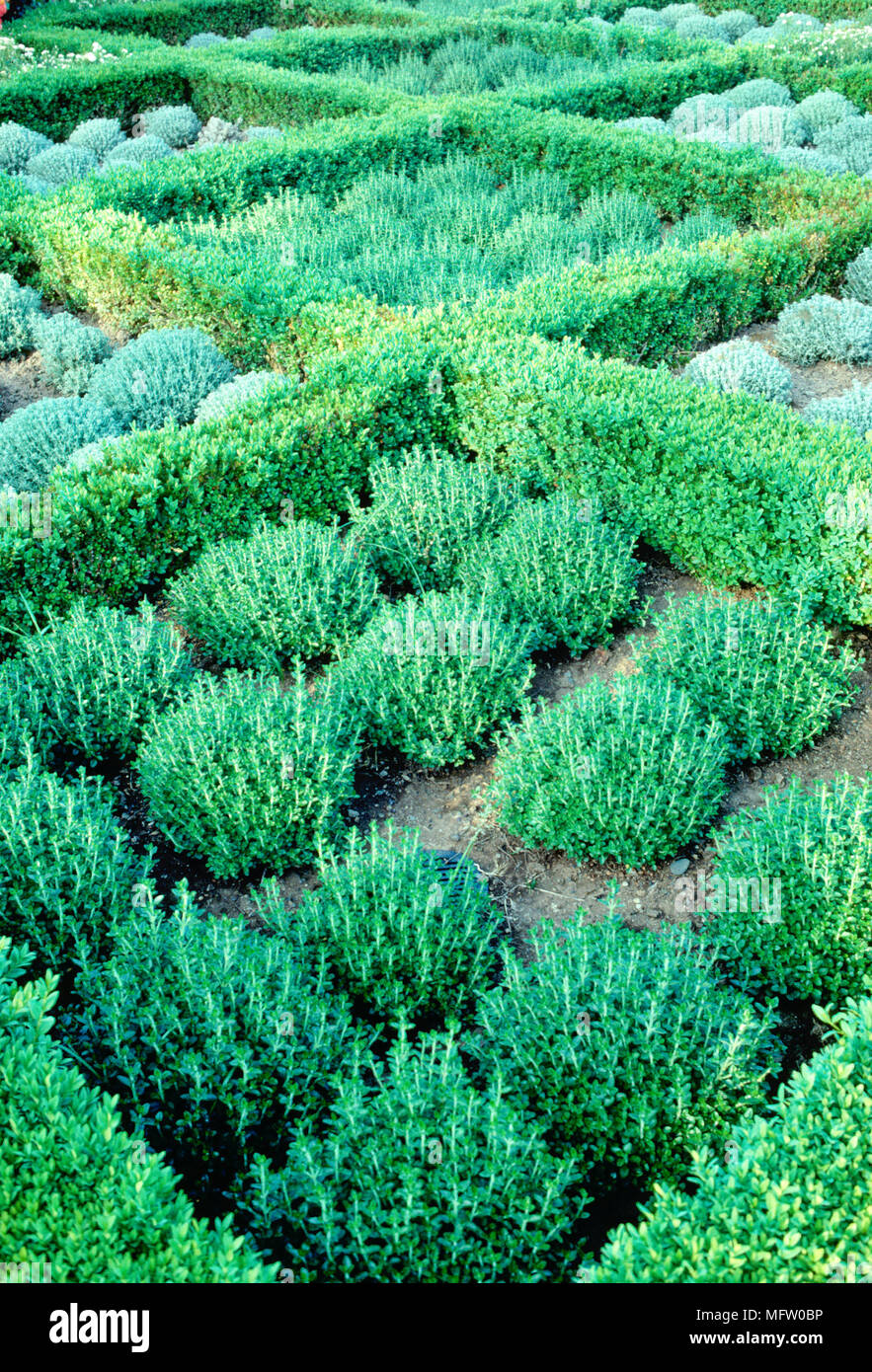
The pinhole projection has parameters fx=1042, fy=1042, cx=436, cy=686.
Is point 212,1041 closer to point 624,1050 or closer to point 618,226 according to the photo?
point 624,1050

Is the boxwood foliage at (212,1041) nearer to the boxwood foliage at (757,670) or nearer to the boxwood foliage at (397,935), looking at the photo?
the boxwood foliage at (397,935)

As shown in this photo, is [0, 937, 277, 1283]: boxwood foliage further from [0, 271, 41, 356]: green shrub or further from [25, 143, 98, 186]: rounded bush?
[25, 143, 98, 186]: rounded bush

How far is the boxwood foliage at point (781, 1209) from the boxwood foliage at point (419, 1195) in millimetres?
303

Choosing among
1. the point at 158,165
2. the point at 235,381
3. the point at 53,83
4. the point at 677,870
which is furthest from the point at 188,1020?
the point at 53,83

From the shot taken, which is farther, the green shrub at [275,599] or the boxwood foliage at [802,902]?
the green shrub at [275,599]

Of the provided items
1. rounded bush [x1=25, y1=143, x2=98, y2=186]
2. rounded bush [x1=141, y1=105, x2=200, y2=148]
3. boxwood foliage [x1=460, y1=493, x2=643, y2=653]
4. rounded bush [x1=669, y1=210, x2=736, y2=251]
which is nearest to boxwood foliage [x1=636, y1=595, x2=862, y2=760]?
boxwood foliage [x1=460, y1=493, x2=643, y2=653]

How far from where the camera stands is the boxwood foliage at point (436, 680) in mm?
5863

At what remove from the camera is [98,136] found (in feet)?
47.2

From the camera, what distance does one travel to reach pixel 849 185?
11.5m

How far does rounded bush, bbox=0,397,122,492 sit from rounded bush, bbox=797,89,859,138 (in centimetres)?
1186

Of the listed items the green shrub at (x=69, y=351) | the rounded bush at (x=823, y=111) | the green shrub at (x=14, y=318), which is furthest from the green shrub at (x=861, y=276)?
the green shrub at (x=14, y=318)

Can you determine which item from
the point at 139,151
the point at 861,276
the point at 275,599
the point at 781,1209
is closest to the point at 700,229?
the point at 861,276

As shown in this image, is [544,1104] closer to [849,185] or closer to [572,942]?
[572,942]
